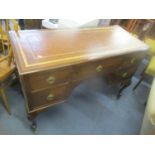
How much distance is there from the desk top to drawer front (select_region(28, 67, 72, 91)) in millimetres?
49

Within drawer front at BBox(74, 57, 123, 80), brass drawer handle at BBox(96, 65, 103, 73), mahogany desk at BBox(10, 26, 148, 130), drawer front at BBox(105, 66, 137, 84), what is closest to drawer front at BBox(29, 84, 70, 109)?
mahogany desk at BBox(10, 26, 148, 130)

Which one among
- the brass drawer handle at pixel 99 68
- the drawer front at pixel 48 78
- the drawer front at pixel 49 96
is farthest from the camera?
the brass drawer handle at pixel 99 68

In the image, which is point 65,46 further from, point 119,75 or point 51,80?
point 119,75

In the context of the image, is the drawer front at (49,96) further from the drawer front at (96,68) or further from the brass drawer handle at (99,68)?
the brass drawer handle at (99,68)

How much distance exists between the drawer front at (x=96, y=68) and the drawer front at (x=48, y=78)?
0.32ft

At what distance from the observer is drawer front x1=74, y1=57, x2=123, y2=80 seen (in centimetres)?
113

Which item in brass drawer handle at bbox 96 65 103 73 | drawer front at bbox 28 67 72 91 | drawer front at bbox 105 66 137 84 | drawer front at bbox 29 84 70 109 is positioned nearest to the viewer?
drawer front at bbox 28 67 72 91

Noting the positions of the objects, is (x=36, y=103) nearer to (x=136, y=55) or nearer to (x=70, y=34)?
(x=70, y=34)

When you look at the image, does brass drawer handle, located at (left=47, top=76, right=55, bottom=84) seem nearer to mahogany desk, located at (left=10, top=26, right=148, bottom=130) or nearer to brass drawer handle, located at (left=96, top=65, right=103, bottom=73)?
mahogany desk, located at (left=10, top=26, right=148, bottom=130)

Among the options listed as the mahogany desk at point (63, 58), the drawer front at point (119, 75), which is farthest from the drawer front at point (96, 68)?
the drawer front at point (119, 75)

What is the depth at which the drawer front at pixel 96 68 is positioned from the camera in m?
1.13

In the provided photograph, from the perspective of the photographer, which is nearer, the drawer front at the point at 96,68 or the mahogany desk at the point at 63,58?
the mahogany desk at the point at 63,58
